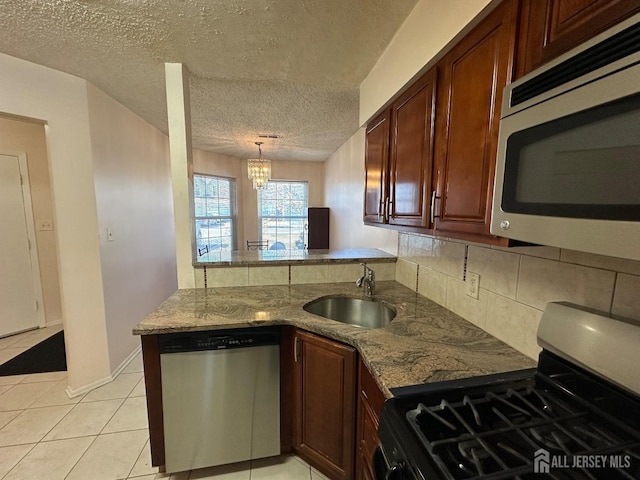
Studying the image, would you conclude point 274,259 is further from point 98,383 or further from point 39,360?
point 39,360

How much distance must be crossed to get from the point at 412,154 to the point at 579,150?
85 centimetres

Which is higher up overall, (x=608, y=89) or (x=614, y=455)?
(x=608, y=89)

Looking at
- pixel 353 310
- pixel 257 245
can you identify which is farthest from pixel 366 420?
pixel 257 245

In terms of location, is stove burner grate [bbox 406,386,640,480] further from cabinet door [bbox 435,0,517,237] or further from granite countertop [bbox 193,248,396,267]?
granite countertop [bbox 193,248,396,267]

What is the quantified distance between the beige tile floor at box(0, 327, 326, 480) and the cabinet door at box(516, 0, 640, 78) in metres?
2.07

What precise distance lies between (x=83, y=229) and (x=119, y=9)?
1594 mm

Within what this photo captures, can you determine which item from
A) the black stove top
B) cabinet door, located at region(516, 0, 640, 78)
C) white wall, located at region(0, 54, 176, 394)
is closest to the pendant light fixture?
white wall, located at region(0, 54, 176, 394)

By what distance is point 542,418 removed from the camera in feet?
2.44

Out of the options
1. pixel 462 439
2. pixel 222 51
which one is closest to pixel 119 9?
pixel 222 51

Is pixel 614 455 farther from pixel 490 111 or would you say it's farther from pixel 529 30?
pixel 529 30

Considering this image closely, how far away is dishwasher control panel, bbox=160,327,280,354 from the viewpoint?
4.47 ft

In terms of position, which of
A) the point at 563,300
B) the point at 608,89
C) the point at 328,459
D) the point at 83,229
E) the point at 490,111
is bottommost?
the point at 328,459

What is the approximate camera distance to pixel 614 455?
607 mm

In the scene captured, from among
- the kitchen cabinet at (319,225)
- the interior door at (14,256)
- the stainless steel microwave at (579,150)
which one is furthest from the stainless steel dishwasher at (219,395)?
the kitchen cabinet at (319,225)
